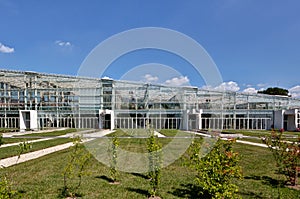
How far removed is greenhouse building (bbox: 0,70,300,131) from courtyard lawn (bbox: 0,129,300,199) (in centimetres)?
2846

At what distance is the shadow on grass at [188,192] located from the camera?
20.3ft

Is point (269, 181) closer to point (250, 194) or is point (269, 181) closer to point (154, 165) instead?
point (250, 194)

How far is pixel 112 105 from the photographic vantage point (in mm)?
38875

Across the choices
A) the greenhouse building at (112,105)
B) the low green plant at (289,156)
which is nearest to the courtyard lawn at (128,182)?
the low green plant at (289,156)

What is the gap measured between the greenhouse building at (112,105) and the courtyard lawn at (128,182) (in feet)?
93.4

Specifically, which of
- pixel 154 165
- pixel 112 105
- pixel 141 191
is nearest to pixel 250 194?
pixel 154 165

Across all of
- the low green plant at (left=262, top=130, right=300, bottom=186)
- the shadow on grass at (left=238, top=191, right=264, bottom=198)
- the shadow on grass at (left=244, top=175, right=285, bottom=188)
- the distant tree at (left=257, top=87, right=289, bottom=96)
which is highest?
the distant tree at (left=257, top=87, right=289, bottom=96)

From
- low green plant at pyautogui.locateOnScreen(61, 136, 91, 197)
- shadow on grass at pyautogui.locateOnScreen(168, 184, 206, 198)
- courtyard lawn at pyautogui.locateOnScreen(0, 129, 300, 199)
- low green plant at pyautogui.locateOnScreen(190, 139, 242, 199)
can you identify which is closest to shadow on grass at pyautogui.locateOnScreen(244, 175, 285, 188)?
courtyard lawn at pyautogui.locateOnScreen(0, 129, 300, 199)

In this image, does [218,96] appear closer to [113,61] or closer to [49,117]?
[49,117]

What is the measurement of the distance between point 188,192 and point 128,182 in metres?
2.21

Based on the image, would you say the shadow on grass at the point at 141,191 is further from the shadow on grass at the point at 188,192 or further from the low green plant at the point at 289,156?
the low green plant at the point at 289,156

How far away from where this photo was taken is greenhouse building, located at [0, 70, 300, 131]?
38219 mm

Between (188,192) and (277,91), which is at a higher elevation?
(277,91)

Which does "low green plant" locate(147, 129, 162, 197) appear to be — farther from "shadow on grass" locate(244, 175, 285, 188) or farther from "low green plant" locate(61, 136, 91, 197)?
"shadow on grass" locate(244, 175, 285, 188)
